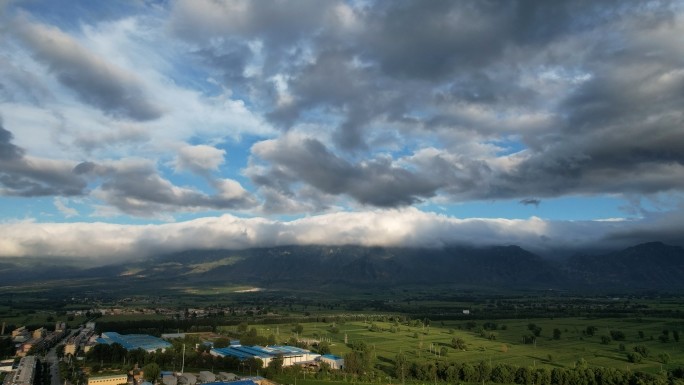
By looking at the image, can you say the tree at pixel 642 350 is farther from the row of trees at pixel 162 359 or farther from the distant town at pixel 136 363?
the row of trees at pixel 162 359

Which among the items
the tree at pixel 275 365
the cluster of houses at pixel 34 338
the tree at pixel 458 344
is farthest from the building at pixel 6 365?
the tree at pixel 458 344

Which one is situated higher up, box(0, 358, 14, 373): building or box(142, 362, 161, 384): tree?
box(142, 362, 161, 384): tree

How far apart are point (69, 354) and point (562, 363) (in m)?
84.0

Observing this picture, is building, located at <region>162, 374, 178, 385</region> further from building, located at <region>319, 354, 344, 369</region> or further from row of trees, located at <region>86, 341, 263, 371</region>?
building, located at <region>319, 354, 344, 369</region>

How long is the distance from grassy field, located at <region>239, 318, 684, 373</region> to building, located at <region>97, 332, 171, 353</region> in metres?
24.5

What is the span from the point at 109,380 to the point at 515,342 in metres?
74.2

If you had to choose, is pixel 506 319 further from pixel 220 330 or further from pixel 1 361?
pixel 1 361

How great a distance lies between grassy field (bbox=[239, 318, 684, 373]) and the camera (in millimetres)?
81312

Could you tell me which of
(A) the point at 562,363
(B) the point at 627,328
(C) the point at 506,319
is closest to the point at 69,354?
(A) the point at 562,363

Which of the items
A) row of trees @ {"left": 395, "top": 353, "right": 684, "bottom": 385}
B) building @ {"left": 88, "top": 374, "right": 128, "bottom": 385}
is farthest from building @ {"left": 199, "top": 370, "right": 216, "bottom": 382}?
row of trees @ {"left": 395, "top": 353, "right": 684, "bottom": 385}

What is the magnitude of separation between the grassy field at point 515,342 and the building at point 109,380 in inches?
1403

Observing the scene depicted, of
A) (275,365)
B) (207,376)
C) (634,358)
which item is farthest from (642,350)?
(207,376)

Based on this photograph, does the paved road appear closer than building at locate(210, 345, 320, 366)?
Yes

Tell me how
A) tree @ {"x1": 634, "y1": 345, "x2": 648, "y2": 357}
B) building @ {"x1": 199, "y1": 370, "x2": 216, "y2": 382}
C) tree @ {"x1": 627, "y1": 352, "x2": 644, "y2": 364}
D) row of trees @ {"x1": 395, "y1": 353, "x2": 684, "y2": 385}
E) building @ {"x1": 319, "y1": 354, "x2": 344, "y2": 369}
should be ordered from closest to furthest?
row of trees @ {"x1": 395, "y1": 353, "x2": 684, "y2": 385}, building @ {"x1": 199, "y1": 370, "x2": 216, "y2": 382}, building @ {"x1": 319, "y1": 354, "x2": 344, "y2": 369}, tree @ {"x1": 627, "y1": 352, "x2": 644, "y2": 364}, tree @ {"x1": 634, "y1": 345, "x2": 648, "y2": 357}
